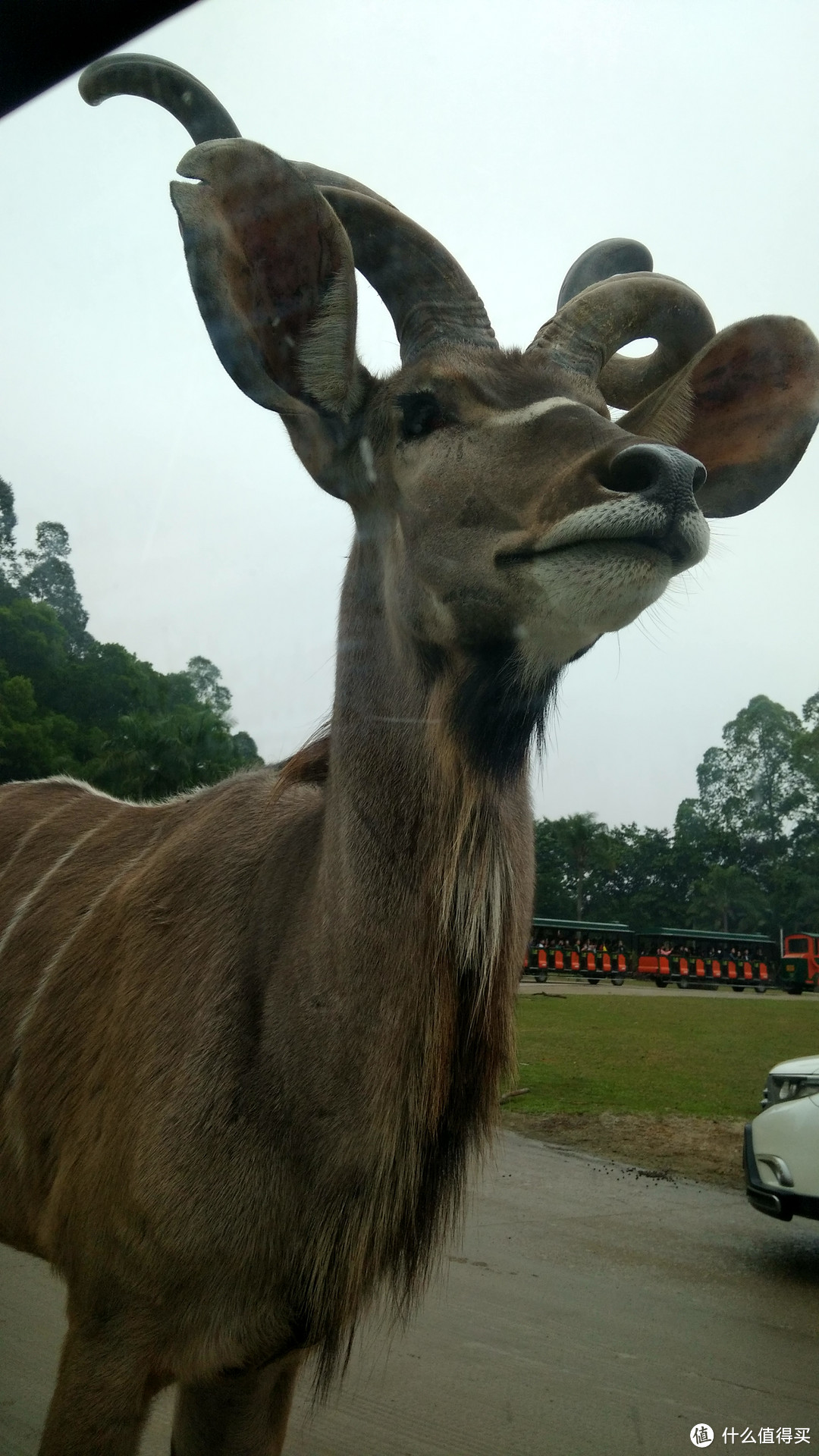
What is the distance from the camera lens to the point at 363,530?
2955 mm

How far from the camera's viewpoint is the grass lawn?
10.6 meters

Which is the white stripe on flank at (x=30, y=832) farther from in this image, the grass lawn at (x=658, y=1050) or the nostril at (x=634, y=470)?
the grass lawn at (x=658, y=1050)

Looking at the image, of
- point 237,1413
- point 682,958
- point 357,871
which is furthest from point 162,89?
point 682,958

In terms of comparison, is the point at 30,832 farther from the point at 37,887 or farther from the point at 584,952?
the point at 584,952

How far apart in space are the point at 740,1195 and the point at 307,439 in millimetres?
6780

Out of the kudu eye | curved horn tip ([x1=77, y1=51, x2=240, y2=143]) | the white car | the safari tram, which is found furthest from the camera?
the safari tram

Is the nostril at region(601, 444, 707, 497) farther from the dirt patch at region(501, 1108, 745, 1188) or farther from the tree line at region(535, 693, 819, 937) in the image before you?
the dirt patch at region(501, 1108, 745, 1188)

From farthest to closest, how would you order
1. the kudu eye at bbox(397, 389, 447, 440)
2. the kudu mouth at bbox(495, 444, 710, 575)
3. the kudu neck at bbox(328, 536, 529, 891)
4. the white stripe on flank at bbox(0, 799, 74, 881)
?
the white stripe on flank at bbox(0, 799, 74, 881) < the kudu eye at bbox(397, 389, 447, 440) < the kudu neck at bbox(328, 536, 529, 891) < the kudu mouth at bbox(495, 444, 710, 575)

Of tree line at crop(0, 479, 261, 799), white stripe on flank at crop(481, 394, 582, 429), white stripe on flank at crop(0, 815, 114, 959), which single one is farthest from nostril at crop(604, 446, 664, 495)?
tree line at crop(0, 479, 261, 799)

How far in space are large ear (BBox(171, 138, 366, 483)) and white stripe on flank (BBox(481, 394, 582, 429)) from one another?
47 cm

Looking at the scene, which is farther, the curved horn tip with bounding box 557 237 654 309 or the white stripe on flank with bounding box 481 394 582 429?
the curved horn tip with bounding box 557 237 654 309

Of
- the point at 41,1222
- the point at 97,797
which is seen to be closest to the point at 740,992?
the point at 97,797

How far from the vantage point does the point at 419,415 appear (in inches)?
108

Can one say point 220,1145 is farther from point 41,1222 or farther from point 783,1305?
point 783,1305
